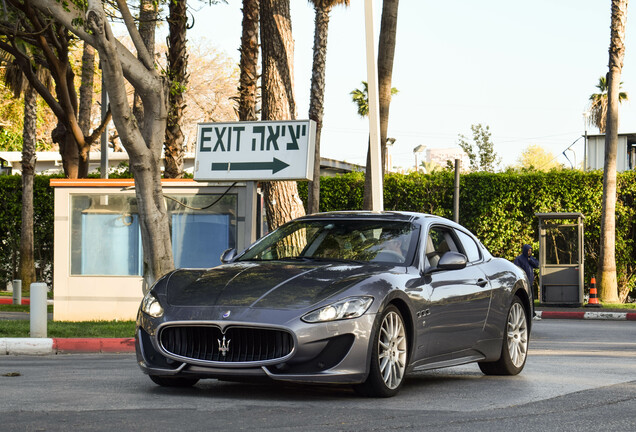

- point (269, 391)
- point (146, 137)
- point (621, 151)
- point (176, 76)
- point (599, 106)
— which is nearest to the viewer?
point (269, 391)

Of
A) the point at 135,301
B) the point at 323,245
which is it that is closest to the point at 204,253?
the point at 135,301

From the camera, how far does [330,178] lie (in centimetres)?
2795

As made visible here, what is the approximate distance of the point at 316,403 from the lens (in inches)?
279

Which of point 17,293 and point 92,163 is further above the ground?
point 92,163

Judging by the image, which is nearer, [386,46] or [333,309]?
[333,309]

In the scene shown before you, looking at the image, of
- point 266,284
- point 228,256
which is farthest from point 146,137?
point 266,284

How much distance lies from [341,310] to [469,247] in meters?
2.73

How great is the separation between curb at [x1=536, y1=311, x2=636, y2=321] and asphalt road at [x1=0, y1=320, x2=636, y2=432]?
11.9m

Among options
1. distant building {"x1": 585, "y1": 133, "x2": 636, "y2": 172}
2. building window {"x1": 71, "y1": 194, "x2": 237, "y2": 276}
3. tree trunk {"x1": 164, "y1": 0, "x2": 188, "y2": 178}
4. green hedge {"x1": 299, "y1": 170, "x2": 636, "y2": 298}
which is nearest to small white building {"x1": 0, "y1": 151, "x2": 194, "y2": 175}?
green hedge {"x1": 299, "y1": 170, "x2": 636, "y2": 298}

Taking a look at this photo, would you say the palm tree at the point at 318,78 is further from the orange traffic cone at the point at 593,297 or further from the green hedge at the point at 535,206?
the orange traffic cone at the point at 593,297

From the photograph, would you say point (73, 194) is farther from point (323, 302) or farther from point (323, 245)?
point (323, 302)

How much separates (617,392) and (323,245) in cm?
266

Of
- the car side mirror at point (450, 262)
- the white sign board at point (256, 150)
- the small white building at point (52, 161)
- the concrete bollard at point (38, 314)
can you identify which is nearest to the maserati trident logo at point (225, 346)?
the car side mirror at point (450, 262)

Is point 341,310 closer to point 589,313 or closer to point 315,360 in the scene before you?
point 315,360
